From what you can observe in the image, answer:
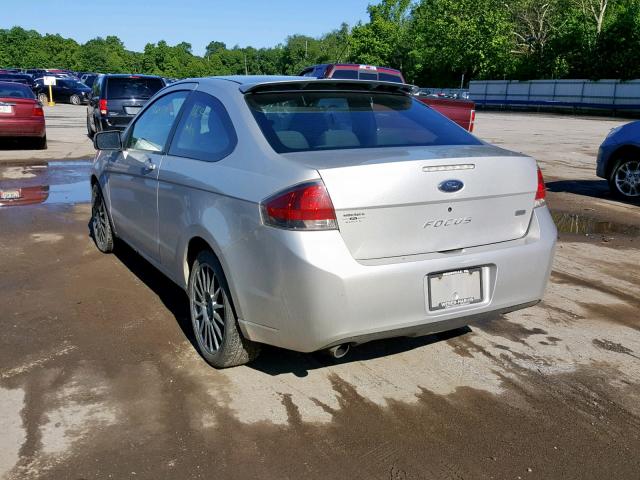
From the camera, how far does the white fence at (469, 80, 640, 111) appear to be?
147ft

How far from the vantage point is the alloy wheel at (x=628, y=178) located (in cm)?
970

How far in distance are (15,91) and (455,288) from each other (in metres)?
14.6

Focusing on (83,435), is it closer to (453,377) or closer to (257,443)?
(257,443)

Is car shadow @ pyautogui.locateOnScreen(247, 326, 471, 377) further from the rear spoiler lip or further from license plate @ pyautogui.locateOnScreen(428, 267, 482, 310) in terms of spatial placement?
the rear spoiler lip

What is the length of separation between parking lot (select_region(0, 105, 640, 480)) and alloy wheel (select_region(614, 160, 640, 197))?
473cm

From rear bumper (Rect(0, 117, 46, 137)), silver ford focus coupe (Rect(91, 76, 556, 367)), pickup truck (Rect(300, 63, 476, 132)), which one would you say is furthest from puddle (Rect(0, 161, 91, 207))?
silver ford focus coupe (Rect(91, 76, 556, 367))

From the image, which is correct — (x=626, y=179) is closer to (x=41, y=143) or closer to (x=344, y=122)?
(x=344, y=122)

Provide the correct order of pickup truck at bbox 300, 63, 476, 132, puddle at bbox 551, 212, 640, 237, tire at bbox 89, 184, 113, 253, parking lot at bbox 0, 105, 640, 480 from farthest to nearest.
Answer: pickup truck at bbox 300, 63, 476, 132 → puddle at bbox 551, 212, 640, 237 → tire at bbox 89, 184, 113, 253 → parking lot at bbox 0, 105, 640, 480

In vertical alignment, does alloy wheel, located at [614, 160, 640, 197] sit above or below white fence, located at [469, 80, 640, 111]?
below

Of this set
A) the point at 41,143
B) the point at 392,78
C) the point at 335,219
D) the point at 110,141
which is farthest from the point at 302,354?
the point at 41,143

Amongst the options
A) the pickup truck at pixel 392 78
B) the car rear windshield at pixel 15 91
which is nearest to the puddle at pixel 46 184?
the car rear windshield at pixel 15 91

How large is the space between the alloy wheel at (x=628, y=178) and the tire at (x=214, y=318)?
8030 millimetres

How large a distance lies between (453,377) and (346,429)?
89 cm

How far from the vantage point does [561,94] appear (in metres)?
50.8
